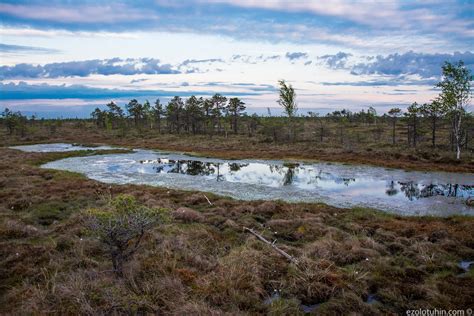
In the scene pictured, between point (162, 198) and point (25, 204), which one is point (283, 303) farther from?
point (25, 204)

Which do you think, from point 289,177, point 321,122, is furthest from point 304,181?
point 321,122

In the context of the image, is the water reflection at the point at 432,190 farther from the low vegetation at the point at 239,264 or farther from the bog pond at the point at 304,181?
the low vegetation at the point at 239,264

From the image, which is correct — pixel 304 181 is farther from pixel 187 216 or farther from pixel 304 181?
pixel 187 216

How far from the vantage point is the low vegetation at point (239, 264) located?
27.1 feet

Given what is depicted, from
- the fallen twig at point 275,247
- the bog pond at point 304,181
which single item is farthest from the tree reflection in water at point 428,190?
the fallen twig at point 275,247

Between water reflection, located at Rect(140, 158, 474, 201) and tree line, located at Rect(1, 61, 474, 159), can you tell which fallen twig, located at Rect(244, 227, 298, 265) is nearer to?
water reflection, located at Rect(140, 158, 474, 201)

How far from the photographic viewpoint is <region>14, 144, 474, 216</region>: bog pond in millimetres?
19875

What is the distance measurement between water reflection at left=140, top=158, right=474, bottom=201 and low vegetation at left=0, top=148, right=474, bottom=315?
7548 millimetres

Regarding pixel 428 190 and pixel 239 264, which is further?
pixel 428 190

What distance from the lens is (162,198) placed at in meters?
19.9

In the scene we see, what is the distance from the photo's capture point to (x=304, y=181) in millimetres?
26547

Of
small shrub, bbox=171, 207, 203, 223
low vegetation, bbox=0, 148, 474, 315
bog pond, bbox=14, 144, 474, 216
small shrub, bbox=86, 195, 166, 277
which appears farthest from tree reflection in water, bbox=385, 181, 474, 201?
small shrub, bbox=86, 195, 166, 277

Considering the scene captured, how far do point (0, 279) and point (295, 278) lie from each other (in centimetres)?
889

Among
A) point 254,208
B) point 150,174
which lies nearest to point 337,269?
point 254,208
